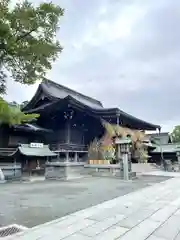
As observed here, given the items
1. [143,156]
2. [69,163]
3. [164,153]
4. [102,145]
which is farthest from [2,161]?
Answer: [164,153]

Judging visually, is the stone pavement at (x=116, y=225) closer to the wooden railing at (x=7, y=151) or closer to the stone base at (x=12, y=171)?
the stone base at (x=12, y=171)

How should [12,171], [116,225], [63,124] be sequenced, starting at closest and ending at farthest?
[116,225] < [12,171] < [63,124]

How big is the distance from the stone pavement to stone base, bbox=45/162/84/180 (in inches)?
378

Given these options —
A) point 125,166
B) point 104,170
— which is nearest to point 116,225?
point 125,166

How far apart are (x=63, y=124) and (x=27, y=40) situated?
1477 cm

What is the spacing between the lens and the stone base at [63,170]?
605 inches

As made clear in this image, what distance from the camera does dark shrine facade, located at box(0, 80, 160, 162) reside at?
17.0 m

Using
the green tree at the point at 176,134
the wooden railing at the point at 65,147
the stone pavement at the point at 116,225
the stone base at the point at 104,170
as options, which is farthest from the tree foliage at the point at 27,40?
the green tree at the point at 176,134

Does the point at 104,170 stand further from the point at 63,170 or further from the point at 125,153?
the point at 125,153

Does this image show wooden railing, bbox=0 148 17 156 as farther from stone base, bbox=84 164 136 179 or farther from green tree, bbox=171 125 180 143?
green tree, bbox=171 125 180 143

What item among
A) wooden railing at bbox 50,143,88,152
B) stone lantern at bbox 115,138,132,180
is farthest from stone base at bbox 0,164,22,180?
stone lantern at bbox 115,138,132,180

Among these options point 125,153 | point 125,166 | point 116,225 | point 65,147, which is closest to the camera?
point 116,225

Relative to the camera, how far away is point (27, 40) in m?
4.48

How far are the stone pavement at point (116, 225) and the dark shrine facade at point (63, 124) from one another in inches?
453
